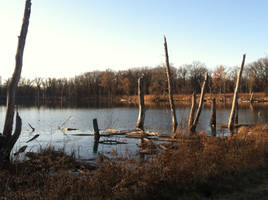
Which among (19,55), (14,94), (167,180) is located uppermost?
(19,55)

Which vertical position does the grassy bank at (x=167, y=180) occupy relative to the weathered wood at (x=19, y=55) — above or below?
below

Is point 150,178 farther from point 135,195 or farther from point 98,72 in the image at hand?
point 98,72

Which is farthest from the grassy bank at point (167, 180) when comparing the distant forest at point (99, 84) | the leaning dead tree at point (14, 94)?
the distant forest at point (99, 84)

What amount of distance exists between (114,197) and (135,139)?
37.1 ft

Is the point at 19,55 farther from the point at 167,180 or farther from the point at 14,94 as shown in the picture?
the point at 167,180

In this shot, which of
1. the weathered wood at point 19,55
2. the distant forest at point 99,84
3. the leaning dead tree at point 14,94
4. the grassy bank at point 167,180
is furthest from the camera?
the distant forest at point 99,84

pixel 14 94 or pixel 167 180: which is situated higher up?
pixel 14 94

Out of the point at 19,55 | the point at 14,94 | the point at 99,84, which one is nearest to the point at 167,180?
the point at 14,94

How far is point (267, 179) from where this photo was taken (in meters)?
6.82

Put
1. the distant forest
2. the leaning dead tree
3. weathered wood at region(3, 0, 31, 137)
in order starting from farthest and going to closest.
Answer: the distant forest → weathered wood at region(3, 0, 31, 137) → the leaning dead tree

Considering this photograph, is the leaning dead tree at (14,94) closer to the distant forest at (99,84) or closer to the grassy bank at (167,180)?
the grassy bank at (167,180)

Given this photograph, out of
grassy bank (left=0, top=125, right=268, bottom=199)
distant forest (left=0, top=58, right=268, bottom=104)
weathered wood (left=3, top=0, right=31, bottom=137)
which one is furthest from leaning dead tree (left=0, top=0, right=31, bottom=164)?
distant forest (left=0, top=58, right=268, bottom=104)

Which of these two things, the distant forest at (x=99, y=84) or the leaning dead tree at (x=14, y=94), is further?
the distant forest at (x=99, y=84)

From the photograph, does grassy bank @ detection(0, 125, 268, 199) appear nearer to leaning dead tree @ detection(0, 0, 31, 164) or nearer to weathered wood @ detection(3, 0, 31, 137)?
leaning dead tree @ detection(0, 0, 31, 164)
